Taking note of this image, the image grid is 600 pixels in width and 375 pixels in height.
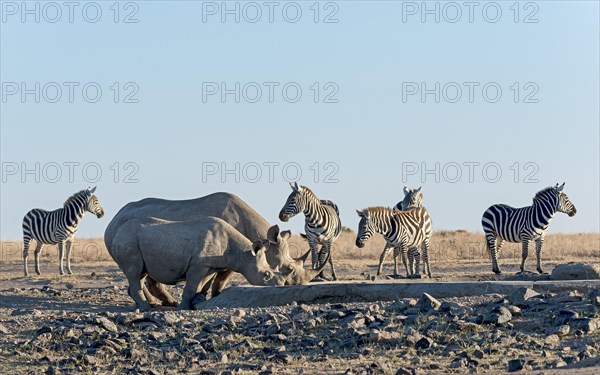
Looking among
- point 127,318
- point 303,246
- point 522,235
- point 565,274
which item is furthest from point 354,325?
point 303,246

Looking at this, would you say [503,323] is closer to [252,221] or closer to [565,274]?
[565,274]

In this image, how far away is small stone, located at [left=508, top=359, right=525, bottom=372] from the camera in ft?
30.4

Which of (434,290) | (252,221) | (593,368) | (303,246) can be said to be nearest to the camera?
(593,368)

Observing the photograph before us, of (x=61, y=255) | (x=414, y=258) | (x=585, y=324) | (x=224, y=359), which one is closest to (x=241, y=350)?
→ (x=224, y=359)

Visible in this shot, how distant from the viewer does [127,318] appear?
12195mm

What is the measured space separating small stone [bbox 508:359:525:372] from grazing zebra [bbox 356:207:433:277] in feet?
40.6

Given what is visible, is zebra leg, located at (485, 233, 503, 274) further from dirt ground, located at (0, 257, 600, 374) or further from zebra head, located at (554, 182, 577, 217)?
dirt ground, located at (0, 257, 600, 374)

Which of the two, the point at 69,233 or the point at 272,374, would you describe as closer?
the point at 272,374

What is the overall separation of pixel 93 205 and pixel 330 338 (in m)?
17.2

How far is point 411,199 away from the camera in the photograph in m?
26.5

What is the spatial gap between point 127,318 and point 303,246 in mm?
24012

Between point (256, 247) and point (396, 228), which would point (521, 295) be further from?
point (396, 228)

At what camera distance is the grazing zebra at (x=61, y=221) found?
26766mm

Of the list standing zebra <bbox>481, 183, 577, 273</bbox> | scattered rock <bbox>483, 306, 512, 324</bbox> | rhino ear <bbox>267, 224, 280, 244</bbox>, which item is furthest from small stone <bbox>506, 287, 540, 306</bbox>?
standing zebra <bbox>481, 183, 577, 273</bbox>
